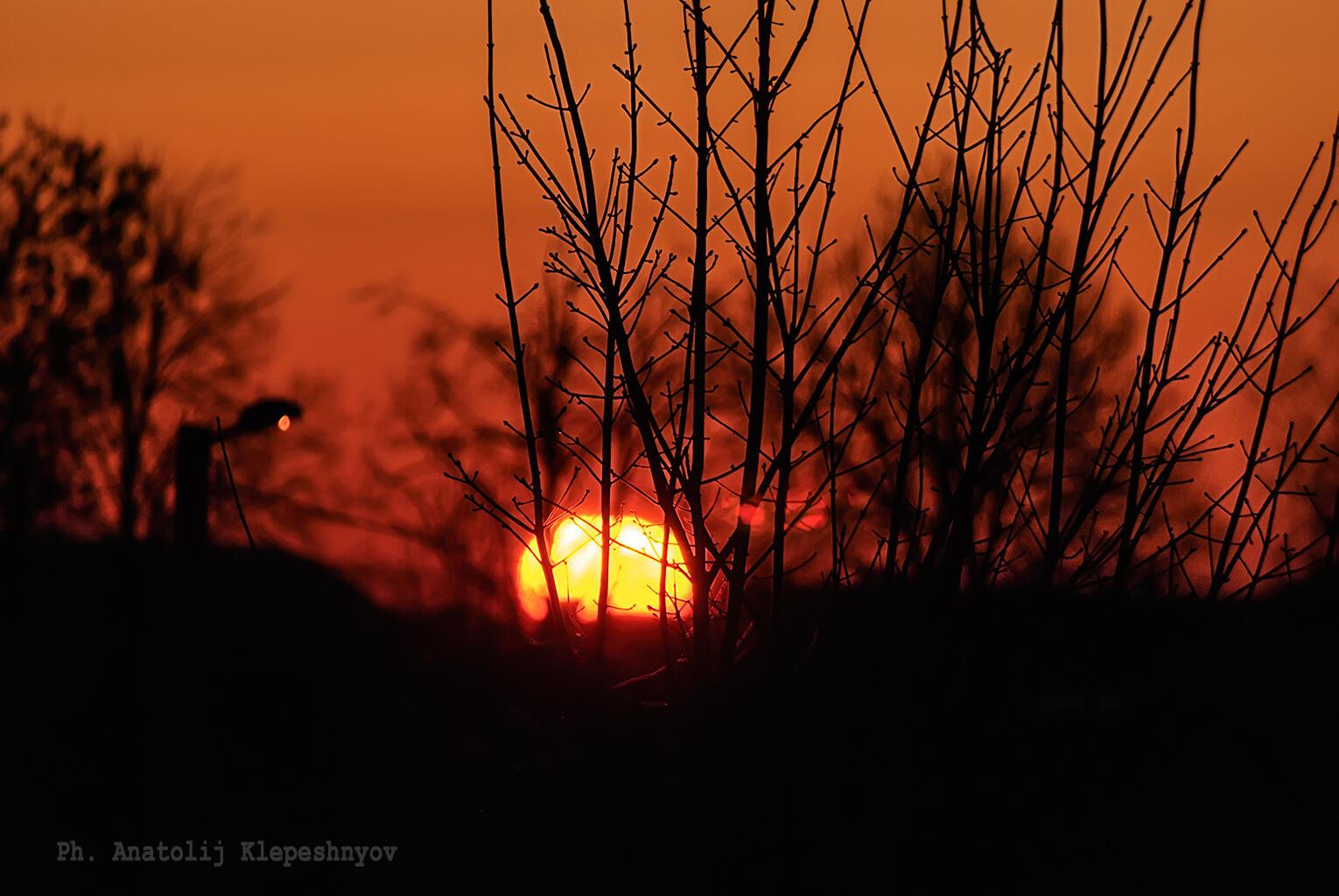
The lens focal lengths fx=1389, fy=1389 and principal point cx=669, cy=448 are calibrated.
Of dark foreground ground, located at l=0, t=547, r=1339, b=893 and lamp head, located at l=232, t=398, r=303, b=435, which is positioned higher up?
lamp head, located at l=232, t=398, r=303, b=435

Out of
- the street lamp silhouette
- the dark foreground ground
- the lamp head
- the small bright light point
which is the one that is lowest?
the dark foreground ground

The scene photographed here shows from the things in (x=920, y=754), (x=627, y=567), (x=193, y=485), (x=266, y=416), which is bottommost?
(x=920, y=754)

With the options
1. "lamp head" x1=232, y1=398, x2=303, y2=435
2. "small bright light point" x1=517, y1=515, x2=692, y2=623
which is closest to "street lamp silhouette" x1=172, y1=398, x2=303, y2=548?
"lamp head" x1=232, y1=398, x2=303, y2=435

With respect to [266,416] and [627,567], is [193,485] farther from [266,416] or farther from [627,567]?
[627,567]

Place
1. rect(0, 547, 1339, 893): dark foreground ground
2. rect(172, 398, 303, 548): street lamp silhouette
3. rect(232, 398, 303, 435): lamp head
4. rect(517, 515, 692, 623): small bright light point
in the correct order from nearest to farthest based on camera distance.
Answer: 1. rect(0, 547, 1339, 893): dark foreground ground
2. rect(517, 515, 692, 623): small bright light point
3. rect(172, 398, 303, 548): street lamp silhouette
4. rect(232, 398, 303, 435): lamp head

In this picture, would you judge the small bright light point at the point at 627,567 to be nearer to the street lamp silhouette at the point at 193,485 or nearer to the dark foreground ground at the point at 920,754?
the dark foreground ground at the point at 920,754

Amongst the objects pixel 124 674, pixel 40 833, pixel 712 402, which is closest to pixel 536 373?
pixel 40 833

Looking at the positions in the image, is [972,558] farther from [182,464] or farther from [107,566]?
[107,566]

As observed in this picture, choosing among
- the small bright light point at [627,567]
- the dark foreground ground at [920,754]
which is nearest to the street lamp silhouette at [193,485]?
the dark foreground ground at [920,754]

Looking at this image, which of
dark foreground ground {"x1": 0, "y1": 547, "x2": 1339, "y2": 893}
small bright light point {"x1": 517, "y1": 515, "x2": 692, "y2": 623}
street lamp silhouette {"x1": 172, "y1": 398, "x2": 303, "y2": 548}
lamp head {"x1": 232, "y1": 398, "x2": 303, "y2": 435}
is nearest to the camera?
dark foreground ground {"x1": 0, "y1": 547, "x2": 1339, "y2": 893}

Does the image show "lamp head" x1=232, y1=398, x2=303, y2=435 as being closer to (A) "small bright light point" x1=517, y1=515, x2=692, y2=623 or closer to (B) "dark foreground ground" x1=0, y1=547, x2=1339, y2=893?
(B) "dark foreground ground" x1=0, y1=547, x2=1339, y2=893

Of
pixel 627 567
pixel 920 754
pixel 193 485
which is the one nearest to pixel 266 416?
pixel 193 485

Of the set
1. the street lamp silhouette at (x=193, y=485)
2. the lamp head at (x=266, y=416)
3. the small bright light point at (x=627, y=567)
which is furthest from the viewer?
the lamp head at (x=266, y=416)

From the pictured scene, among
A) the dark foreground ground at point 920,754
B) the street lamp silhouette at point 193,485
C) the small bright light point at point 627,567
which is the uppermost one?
the street lamp silhouette at point 193,485
